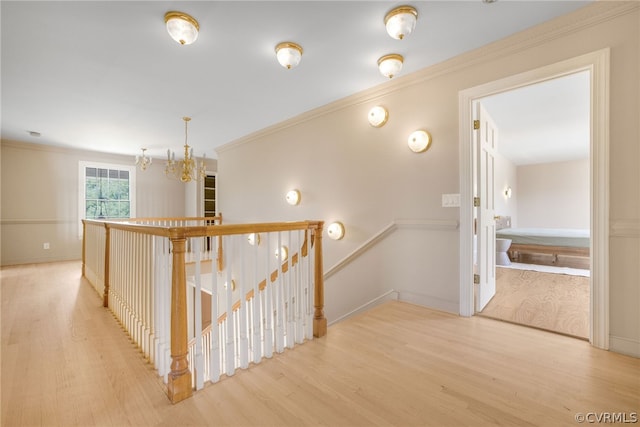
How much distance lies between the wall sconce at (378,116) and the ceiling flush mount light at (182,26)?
186 centimetres

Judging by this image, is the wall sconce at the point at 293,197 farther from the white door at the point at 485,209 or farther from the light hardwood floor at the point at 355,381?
the white door at the point at 485,209

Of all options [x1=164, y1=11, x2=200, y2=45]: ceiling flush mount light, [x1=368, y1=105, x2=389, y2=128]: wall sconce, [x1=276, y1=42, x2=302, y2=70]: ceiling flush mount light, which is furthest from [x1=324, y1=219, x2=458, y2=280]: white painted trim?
[x1=164, y1=11, x2=200, y2=45]: ceiling flush mount light

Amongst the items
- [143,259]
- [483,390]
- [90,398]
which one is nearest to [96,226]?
[143,259]

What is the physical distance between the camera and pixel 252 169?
500 cm

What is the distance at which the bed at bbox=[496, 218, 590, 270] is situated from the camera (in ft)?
15.7

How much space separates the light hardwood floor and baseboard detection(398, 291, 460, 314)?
Result: 7.8 inches

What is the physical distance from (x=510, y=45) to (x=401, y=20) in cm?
105

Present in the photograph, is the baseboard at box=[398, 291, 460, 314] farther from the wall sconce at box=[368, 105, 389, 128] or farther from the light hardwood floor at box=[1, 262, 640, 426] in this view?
the wall sconce at box=[368, 105, 389, 128]

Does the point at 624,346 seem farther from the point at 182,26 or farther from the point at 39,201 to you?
the point at 39,201

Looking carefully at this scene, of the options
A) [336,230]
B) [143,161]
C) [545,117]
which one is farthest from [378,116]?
[143,161]

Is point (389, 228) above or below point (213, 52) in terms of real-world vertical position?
below

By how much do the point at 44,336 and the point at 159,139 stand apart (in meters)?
3.76

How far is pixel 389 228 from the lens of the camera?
119 inches

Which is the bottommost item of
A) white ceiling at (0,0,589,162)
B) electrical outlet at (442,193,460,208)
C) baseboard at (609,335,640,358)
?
baseboard at (609,335,640,358)
